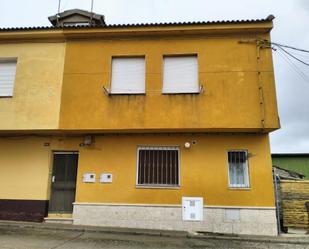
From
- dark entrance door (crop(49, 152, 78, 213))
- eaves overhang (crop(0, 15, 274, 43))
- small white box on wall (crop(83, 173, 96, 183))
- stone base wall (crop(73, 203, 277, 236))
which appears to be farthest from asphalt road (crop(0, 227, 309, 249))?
eaves overhang (crop(0, 15, 274, 43))

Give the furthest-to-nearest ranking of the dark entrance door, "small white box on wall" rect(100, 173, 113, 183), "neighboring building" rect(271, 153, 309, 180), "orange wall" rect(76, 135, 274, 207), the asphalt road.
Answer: "neighboring building" rect(271, 153, 309, 180) < the dark entrance door < "small white box on wall" rect(100, 173, 113, 183) < "orange wall" rect(76, 135, 274, 207) < the asphalt road

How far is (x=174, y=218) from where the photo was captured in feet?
31.8

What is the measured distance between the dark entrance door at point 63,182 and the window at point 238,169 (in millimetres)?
5440

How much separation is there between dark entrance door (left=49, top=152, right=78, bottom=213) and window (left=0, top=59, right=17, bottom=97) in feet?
9.16

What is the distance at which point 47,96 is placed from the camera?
10.2m

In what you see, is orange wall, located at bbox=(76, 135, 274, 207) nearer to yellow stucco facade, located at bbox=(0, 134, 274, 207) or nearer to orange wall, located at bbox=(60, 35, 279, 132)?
yellow stucco facade, located at bbox=(0, 134, 274, 207)

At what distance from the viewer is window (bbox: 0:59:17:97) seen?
10.6 meters

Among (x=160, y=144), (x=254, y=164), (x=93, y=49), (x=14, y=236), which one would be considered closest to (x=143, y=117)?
(x=160, y=144)

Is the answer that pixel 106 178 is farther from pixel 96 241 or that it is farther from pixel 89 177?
pixel 96 241

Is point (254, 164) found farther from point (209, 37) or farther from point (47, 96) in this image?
point (47, 96)

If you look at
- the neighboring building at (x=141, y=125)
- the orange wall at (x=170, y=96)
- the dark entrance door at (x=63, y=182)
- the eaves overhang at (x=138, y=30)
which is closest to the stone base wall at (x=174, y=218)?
the neighboring building at (x=141, y=125)

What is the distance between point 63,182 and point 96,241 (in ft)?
10.7

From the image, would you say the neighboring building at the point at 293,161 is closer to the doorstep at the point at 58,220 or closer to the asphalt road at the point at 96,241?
the asphalt road at the point at 96,241

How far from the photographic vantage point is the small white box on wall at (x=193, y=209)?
964 cm
